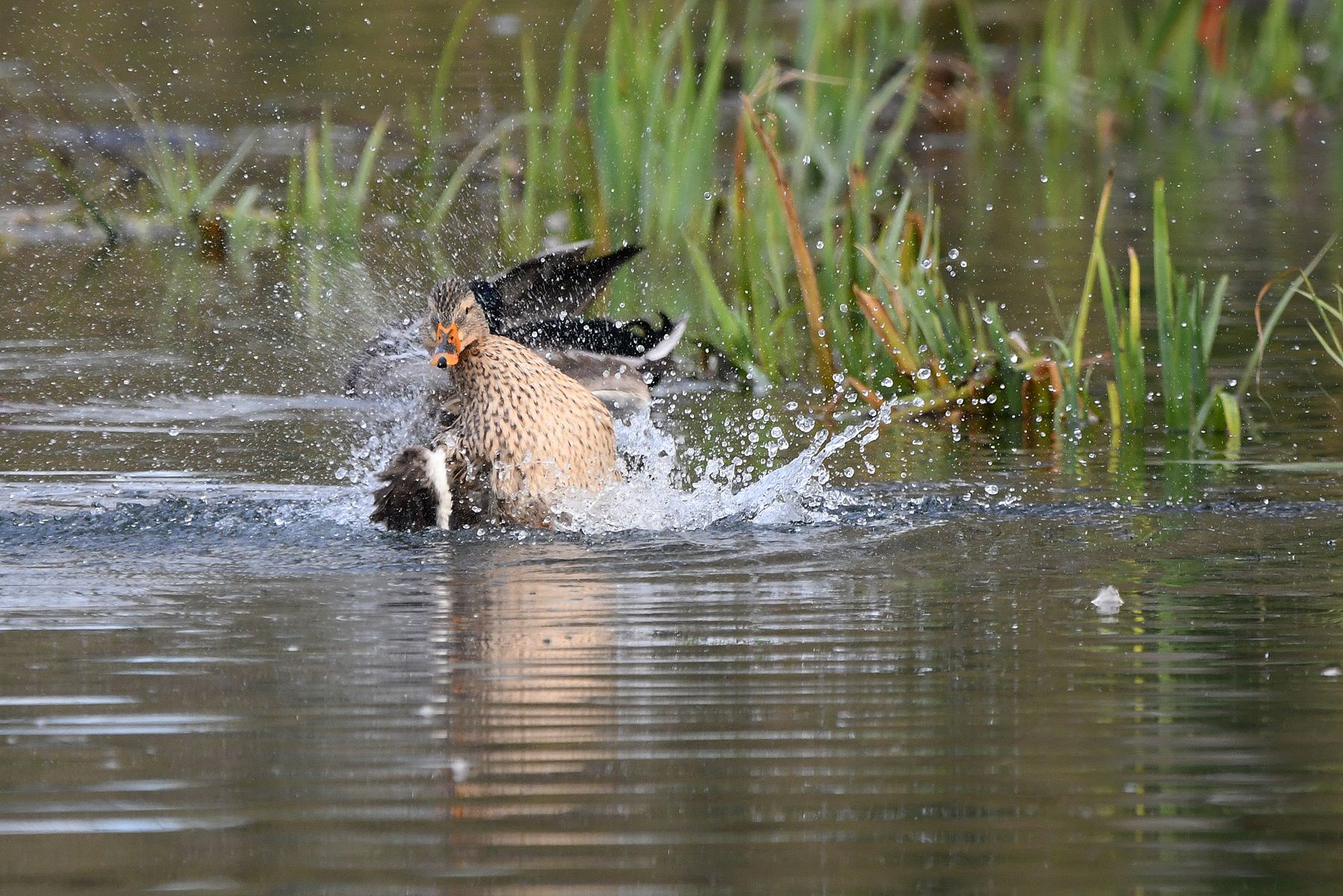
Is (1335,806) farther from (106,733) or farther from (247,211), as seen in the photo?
(247,211)

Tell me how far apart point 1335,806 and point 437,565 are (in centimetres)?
278

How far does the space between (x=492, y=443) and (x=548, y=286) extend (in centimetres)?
89

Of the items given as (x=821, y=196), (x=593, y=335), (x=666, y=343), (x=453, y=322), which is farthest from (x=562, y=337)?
(x=821, y=196)

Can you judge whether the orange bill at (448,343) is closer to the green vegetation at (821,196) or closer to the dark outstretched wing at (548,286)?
the dark outstretched wing at (548,286)

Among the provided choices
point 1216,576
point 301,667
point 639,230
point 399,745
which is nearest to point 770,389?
point 639,230

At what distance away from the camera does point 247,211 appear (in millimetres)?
10727

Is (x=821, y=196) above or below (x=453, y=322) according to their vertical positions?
above

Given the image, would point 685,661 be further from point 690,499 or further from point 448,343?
point 448,343

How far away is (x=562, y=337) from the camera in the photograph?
6949mm

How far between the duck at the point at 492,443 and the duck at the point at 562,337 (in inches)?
7.1

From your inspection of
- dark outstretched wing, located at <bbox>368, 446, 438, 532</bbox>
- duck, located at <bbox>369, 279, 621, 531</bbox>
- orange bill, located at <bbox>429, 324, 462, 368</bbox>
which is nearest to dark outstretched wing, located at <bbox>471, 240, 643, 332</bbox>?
duck, located at <bbox>369, 279, 621, 531</bbox>

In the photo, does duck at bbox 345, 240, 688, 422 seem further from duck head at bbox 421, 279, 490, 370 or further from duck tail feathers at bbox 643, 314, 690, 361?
duck head at bbox 421, 279, 490, 370

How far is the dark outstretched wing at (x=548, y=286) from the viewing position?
687 centimetres

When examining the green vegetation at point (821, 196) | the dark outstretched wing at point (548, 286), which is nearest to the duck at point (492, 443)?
the dark outstretched wing at point (548, 286)
